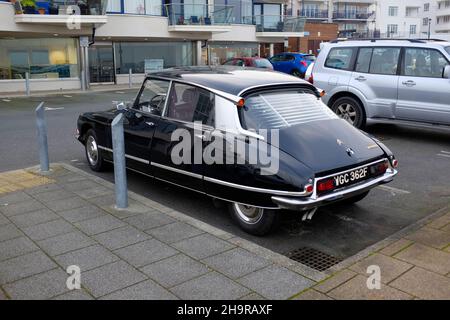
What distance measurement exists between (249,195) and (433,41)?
6.50 meters

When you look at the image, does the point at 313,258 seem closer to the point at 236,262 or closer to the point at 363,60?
the point at 236,262

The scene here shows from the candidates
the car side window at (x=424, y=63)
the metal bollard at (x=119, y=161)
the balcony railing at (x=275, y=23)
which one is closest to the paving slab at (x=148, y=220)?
the metal bollard at (x=119, y=161)

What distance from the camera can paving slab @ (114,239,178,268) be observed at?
4141 millimetres

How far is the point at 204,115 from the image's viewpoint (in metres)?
5.26

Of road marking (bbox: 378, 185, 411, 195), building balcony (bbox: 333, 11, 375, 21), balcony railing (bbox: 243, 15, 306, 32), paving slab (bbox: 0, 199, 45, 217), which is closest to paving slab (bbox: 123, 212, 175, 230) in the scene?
paving slab (bbox: 0, 199, 45, 217)

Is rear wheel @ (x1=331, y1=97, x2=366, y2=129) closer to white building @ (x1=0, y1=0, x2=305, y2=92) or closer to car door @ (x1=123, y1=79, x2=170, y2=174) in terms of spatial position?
car door @ (x1=123, y1=79, x2=170, y2=174)

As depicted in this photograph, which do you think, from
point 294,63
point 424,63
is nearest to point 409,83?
point 424,63

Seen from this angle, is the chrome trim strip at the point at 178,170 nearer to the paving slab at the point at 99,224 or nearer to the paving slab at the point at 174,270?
the paving slab at the point at 99,224

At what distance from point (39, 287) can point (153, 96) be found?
10.4 feet

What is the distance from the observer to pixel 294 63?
27.5m

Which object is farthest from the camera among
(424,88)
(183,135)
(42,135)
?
(424,88)

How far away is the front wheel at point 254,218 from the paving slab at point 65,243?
143 cm

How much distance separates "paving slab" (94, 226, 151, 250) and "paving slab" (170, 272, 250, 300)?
3.32ft
